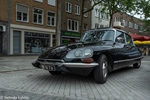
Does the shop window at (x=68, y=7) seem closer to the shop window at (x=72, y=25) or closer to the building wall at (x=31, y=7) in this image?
the shop window at (x=72, y=25)

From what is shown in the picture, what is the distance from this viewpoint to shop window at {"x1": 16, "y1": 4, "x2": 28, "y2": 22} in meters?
23.1

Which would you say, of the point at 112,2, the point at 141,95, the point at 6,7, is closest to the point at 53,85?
the point at 141,95

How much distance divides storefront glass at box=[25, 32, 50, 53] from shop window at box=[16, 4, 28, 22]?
1724 millimetres

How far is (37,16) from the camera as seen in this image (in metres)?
25.4

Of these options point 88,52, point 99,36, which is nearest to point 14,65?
point 99,36

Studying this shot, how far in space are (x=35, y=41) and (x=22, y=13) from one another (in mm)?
3690

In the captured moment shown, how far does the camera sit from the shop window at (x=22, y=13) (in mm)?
23133

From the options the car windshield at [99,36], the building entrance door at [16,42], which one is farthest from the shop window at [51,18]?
the car windshield at [99,36]

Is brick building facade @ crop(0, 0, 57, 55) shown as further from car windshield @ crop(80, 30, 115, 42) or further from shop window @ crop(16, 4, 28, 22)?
car windshield @ crop(80, 30, 115, 42)

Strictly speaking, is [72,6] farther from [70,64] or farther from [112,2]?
Answer: [70,64]

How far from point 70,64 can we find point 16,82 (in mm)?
1629

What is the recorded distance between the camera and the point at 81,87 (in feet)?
17.7

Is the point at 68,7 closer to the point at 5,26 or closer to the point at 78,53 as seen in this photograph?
the point at 5,26

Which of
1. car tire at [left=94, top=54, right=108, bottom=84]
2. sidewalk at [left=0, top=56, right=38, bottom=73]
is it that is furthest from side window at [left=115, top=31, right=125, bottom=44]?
sidewalk at [left=0, top=56, right=38, bottom=73]
